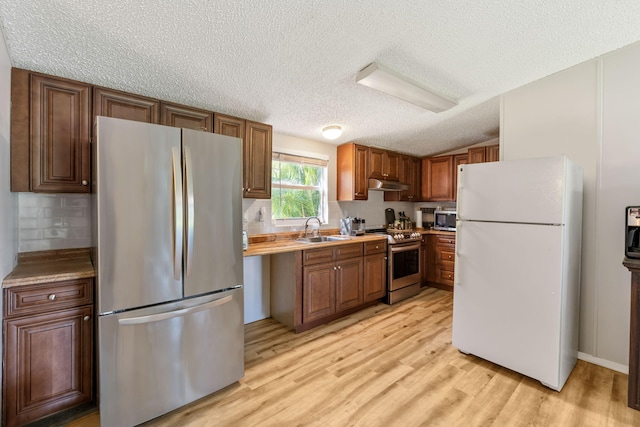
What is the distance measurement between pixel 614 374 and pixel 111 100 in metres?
4.39

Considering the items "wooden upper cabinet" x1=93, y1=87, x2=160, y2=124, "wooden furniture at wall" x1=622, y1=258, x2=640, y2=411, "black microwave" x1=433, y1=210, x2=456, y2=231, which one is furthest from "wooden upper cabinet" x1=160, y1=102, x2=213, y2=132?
"black microwave" x1=433, y1=210, x2=456, y2=231

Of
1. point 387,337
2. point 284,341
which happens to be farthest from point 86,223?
point 387,337

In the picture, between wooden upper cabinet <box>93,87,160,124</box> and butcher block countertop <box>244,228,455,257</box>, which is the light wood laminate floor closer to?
butcher block countertop <box>244,228,455,257</box>

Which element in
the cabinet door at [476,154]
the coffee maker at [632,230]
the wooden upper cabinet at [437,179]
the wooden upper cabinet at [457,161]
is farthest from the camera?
the wooden upper cabinet at [437,179]

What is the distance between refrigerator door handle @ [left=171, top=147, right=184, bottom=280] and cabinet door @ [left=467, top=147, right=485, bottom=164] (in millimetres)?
4123

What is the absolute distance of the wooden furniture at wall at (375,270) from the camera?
3.45 m

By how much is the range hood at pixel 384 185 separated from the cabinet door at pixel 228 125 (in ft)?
6.85

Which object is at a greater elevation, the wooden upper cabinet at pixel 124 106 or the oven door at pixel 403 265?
the wooden upper cabinet at pixel 124 106

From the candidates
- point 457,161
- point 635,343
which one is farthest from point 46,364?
point 457,161

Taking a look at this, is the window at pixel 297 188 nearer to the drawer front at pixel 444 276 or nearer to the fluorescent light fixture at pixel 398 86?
the fluorescent light fixture at pixel 398 86

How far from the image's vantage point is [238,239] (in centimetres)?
197

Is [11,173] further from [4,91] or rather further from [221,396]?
[221,396]

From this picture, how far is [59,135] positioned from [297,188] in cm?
231

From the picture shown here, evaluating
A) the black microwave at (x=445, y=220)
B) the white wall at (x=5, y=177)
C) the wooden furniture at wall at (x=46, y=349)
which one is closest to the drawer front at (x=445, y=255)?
the black microwave at (x=445, y=220)
